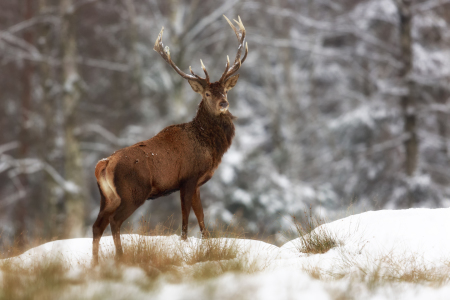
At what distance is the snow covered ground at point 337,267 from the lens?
11.8 ft

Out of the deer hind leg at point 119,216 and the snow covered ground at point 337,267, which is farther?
the deer hind leg at point 119,216

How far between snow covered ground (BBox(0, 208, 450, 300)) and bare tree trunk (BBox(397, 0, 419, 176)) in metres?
8.39

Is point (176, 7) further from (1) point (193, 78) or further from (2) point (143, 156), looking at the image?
(2) point (143, 156)

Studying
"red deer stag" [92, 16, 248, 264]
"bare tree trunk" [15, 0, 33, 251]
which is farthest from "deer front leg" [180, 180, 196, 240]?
"bare tree trunk" [15, 0, 33, 251]

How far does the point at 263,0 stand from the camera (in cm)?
1898

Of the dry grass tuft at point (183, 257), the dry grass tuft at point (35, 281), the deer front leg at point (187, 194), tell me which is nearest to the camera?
the dry grass tuft at point (35, 281)

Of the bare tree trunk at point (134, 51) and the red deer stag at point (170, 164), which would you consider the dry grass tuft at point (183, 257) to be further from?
the bare tree trunk at point (134, 51)

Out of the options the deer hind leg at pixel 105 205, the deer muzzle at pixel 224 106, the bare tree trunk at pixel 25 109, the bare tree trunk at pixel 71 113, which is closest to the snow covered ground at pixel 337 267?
the deer hind leg at pixel 105 205

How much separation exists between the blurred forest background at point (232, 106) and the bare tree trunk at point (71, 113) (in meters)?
0.03

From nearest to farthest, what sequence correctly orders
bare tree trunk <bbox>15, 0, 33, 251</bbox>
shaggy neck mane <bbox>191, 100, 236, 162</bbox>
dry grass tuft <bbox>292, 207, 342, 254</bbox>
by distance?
dry grass tuft <bbox>292, 207, 342, 254</bbox>, shaggy neck mane <bbox>191, 100, 236, 162</bbox>, bare tree trunk <bbox>15, 0, 33, 251</bbox>

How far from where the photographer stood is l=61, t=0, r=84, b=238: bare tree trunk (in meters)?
12.7

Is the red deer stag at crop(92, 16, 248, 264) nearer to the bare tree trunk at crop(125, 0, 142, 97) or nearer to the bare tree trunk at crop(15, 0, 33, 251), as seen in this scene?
the bare tree trunk at crop(125, 0, 142, 97)

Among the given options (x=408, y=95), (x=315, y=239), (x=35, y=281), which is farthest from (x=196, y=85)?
(x=408, y=95)

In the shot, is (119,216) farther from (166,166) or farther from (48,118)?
(48,118)
